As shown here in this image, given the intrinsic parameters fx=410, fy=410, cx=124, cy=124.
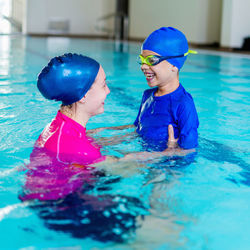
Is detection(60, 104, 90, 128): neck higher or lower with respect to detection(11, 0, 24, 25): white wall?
lower

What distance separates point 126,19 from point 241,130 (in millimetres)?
17579

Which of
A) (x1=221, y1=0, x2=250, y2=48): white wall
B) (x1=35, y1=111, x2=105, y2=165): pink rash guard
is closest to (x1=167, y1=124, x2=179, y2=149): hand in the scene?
(x1=35, y1=111, x2=105, y2=165): pink rash guard

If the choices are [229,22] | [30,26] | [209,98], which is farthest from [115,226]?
[30,26]

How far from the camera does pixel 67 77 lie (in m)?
2.24

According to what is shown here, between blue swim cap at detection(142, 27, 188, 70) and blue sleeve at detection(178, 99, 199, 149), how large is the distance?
0.36 meters

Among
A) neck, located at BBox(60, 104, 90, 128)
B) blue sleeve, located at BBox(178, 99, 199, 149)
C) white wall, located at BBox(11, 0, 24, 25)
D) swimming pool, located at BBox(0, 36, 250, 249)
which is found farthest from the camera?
white wall, located at BBox(11, 0, 24, 25)

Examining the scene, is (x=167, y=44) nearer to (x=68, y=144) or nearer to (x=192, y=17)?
(x=68, y=144)

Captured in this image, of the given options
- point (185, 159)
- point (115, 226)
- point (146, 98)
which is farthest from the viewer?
point (146, 98)

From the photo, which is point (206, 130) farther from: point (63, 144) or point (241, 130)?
point (63, 144)

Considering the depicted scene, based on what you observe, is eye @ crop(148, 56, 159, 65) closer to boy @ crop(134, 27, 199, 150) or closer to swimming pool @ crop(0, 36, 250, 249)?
boy @ crop(134, 27, 199, 150)

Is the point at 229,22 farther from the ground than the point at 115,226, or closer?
farther from the ground

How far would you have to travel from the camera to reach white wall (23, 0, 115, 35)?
2585 centimetres

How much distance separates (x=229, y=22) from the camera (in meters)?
14.0

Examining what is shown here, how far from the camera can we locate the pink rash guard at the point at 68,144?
2.27 metres
